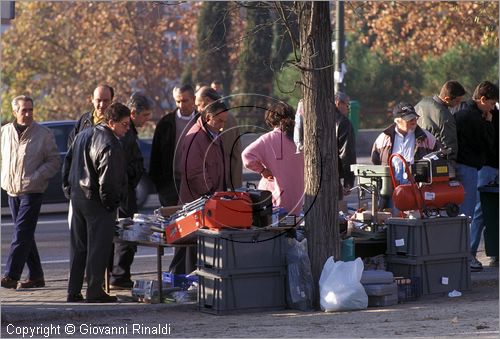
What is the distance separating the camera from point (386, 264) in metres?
10.8

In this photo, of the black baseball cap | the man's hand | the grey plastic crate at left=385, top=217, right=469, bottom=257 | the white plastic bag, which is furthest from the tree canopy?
the white plastic bag

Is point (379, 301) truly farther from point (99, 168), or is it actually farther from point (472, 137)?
point (472, 137)

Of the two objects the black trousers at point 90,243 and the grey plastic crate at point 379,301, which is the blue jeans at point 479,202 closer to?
the grey plastic crate at point 379,301

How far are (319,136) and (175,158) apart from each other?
191cm

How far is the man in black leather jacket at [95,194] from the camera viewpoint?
9.88 metres

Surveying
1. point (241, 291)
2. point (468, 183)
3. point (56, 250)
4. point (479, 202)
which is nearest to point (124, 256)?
point (241, 291)

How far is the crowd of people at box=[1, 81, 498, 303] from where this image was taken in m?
10.1

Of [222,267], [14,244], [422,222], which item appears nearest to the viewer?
[222,267]

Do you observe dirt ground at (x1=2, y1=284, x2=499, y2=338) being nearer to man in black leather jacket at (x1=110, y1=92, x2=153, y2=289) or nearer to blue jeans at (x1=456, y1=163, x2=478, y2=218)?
man in black leather jacket at (x1=110, y1=92, x2=153, y2=289)

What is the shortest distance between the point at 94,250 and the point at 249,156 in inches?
66.1

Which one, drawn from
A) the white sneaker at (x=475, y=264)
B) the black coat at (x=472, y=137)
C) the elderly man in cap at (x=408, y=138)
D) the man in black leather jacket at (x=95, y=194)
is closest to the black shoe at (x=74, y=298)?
the man in black leather jacket at (x=95, y=194)

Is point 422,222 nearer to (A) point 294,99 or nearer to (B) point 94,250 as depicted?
(B) point 94,250

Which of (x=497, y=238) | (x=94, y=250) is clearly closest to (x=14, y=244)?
(x=94, y=250)

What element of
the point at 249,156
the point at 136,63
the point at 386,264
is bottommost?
the point at 386,264
